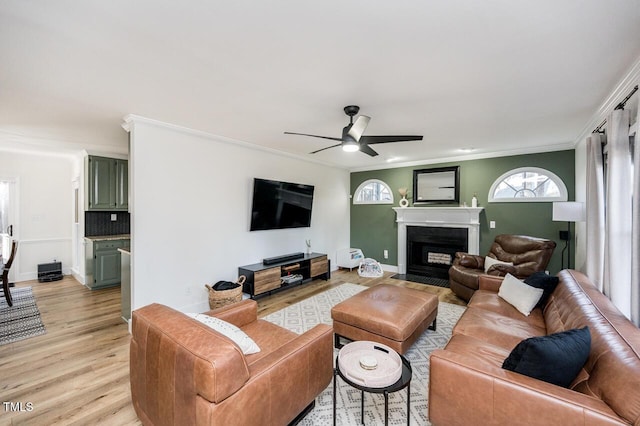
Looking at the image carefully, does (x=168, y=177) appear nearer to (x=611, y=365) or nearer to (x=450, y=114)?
(x=450, y=114)

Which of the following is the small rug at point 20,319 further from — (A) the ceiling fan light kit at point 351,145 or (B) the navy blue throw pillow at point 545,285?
(B) the navy blue throw pillow at point 545,285

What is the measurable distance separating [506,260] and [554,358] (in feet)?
11.1

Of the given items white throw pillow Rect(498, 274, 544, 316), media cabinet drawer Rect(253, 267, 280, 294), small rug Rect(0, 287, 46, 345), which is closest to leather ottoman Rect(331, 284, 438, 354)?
white throw pillow Rect(498, 274, 544, 316)

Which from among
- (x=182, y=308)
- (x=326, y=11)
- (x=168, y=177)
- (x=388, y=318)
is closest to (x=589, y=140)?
(x=388, y=318)

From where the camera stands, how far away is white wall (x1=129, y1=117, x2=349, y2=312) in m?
3.14

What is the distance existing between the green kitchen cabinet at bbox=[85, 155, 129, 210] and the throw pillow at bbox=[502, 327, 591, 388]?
6086mm

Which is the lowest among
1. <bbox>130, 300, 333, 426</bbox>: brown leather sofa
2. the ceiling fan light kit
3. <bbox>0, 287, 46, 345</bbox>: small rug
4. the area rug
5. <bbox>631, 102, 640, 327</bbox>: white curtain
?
the area rug

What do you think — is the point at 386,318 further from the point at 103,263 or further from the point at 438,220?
the point at 103,263

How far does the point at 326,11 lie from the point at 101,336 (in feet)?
12.5

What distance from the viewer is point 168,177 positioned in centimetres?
337

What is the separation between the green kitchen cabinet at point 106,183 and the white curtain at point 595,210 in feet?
22.5

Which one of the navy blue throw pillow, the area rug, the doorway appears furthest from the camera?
the doorway

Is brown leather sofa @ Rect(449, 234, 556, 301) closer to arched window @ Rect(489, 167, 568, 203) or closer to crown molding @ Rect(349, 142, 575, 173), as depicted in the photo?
arched window @ Rect(489, 167, 568, 203)

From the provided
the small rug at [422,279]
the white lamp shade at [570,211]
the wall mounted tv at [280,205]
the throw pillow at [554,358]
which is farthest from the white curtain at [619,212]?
the wall mounted tv at [280,205]
